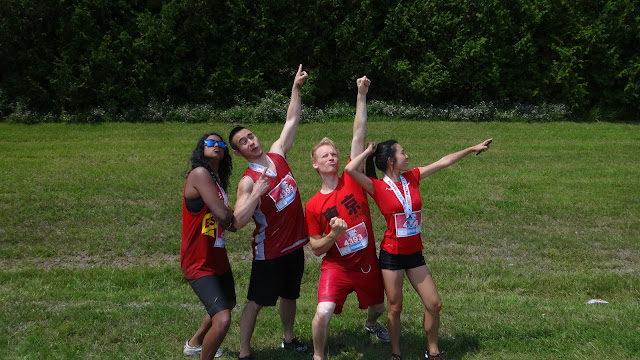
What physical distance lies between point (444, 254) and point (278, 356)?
3801 millimetres

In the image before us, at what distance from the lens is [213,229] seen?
15.1 feet

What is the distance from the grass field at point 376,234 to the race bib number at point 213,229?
1.16m

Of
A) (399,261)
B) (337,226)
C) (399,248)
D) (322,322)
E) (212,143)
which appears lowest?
(322,322)

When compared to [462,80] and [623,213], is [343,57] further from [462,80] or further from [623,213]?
[623,213]

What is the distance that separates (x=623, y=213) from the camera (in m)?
9.52

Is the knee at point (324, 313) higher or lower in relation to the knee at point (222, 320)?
lower

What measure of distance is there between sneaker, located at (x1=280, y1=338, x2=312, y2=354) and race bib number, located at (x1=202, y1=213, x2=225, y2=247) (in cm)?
123

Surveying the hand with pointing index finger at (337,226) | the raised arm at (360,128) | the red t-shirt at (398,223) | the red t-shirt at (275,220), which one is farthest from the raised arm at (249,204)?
the red t-shirt at (398,223)

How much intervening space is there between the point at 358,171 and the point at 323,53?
38.5 feet

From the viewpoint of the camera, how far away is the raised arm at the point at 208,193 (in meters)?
4.37

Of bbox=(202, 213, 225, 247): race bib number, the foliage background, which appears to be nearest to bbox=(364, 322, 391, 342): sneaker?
bbox=(202, 213, 225, 247): race bib number

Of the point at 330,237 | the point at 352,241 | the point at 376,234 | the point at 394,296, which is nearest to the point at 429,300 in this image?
the point at 394,296

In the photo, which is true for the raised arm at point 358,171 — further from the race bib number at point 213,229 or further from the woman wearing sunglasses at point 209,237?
the race bib number at point 213,229

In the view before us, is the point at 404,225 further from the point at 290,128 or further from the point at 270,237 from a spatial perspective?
the point at 290,128
